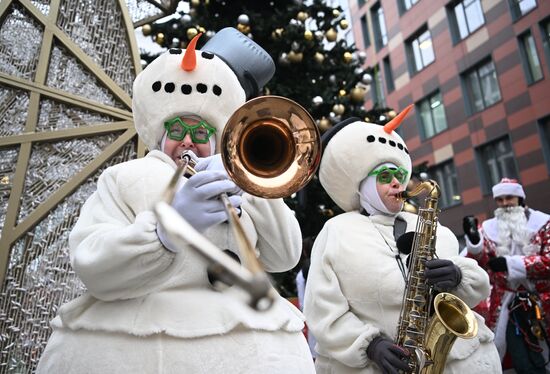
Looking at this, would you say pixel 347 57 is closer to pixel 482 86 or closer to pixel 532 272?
pixel 532 272

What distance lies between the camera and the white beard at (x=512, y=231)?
5061mm

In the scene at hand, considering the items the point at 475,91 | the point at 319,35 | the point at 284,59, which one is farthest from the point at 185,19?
the point at 475,91

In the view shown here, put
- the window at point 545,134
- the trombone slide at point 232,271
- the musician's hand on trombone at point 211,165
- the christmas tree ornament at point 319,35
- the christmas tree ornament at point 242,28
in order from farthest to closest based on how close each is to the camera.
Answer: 1. the window at point 545,134
2. the christmas tree ornament at point 319,35
3. the christmas tree ornament at point 242,28
4. the musician's hand on trombone at point 211,165
5. the trombone slide at point 232,271

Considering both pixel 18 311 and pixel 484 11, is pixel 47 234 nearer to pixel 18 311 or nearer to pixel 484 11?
pixel 18 311

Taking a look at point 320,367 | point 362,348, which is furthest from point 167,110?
point 320,367

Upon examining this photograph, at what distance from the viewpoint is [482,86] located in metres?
17.3

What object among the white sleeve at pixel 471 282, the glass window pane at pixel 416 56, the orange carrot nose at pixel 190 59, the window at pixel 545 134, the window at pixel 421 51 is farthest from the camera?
the glass window pane at pixel 416 56

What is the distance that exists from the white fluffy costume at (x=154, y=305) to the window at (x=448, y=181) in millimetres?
17390

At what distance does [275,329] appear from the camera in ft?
6.43

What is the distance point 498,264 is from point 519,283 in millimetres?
368

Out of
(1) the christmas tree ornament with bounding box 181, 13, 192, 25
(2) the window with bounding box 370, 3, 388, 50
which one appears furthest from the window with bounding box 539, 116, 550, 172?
(1) the christmas tree ornament with bounding box 181, 13, 192, 25

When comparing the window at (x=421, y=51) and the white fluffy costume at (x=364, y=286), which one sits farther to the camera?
the window at (x=421, y=51)

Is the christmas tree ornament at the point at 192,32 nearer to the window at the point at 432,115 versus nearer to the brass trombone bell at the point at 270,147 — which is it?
the brass trombone bell at the point at 270,147

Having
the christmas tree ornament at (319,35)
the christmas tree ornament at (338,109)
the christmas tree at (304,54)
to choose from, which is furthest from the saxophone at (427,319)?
the christmas tree ornament at (319,35)
